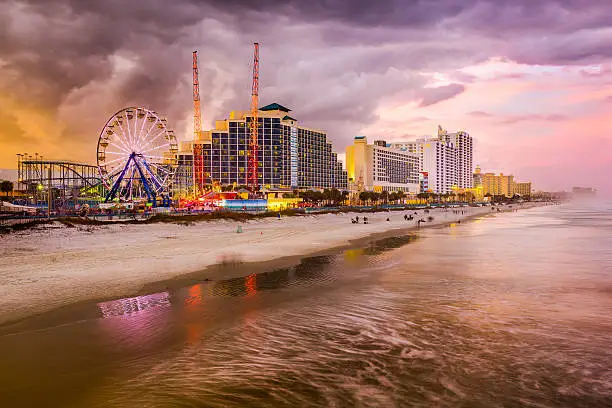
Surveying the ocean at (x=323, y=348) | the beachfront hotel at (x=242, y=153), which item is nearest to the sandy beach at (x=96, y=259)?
the ocean at (x=323, y=348)

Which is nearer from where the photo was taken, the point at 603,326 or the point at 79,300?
the point at 603,326

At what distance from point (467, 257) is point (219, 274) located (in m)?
20.6

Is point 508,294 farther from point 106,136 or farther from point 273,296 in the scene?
point 106,136

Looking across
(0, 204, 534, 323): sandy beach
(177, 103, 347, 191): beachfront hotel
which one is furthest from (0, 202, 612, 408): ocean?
(177, 103, 347, 191): beachfront hotel

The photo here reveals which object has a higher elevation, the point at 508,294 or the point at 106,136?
the point at 106,136

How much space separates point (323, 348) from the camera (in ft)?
42.0

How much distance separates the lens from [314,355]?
12.3 meters

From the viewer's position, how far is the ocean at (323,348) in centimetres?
998

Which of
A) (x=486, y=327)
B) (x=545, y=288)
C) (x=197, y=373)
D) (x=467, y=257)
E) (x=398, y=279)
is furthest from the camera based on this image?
(x=467, y=257)

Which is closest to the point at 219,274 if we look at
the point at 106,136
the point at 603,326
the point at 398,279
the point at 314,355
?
the point at 398,279

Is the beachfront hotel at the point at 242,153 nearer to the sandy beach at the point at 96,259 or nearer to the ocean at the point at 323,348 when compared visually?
the sandy beach at the point at 96,259

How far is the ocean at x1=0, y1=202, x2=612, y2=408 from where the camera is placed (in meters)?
9.98

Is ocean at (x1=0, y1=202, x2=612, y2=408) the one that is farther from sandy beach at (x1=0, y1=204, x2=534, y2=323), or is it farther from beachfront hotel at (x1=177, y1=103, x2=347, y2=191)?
beachfront hotel at (x1=177, y1=103, x2=347, y2=191)

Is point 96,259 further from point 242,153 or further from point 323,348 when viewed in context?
point 242,153
